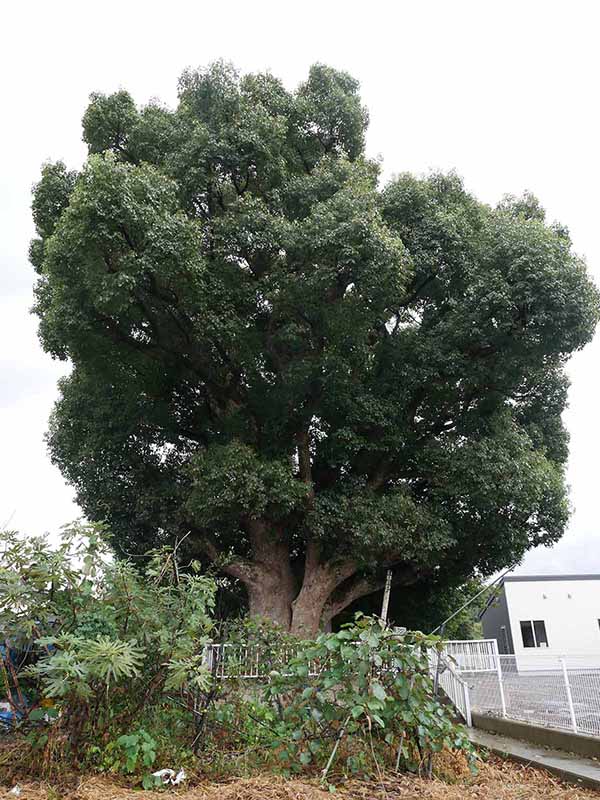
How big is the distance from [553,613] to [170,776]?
71.8 feet

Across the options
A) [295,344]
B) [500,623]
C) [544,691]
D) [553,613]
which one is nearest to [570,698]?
[544,691]

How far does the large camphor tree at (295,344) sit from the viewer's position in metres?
10.8

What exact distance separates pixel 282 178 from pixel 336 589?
9549 millimetres

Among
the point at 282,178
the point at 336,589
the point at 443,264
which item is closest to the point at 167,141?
the point at 282,178

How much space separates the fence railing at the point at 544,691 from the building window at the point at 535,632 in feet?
49.2

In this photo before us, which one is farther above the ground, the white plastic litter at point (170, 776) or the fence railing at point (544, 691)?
the fence railing at point (544, 691)

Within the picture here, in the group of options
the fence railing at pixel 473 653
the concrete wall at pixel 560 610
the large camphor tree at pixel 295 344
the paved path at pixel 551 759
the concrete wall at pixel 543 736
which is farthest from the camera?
the concrete wall at pixel 560 610

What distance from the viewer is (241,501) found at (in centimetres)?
1062

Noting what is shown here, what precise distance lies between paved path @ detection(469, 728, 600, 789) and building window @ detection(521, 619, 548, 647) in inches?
657

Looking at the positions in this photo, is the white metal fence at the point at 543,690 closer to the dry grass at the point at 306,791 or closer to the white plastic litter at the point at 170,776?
the dry grass at the point at 306,791

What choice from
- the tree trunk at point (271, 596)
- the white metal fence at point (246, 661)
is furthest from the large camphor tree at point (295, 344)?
the white metal fence at point (246, 661)

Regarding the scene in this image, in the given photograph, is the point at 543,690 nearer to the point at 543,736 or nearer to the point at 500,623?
the point at 543,736

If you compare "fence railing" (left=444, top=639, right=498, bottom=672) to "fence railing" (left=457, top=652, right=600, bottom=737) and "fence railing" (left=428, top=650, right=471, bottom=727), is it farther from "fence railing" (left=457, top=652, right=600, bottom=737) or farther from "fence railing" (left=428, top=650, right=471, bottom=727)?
"fence railing" (left=457, top=652, right=600, bottom=737)

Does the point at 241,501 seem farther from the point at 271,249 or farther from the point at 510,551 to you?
the point at 510,551
